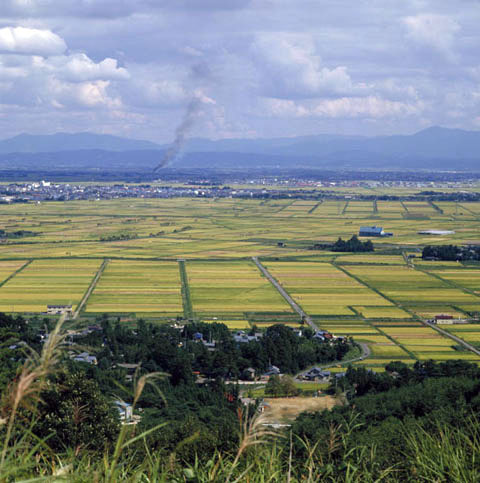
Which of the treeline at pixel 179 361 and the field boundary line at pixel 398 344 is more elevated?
the treeline at pixel 179 361

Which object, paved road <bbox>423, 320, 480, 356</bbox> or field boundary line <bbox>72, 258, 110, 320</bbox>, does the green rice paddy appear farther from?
paved road <bbox>423, 320, 480, 356</bbox>

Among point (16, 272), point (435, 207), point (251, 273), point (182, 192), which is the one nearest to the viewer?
point (16, 272)

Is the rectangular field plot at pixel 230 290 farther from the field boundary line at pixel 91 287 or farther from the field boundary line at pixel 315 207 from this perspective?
the field boundary line at pixel 315 207

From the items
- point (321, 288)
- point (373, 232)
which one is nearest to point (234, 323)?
point (321, 288)

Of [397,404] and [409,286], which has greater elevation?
[397,404]

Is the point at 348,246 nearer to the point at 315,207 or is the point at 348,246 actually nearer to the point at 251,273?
the point at 251,273

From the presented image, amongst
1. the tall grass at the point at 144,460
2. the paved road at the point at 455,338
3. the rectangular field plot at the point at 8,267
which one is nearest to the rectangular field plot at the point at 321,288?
the paved road at the point at 455,338
